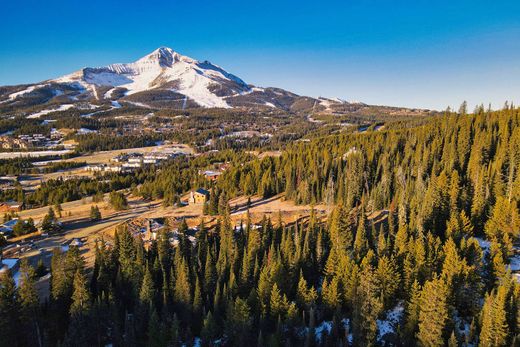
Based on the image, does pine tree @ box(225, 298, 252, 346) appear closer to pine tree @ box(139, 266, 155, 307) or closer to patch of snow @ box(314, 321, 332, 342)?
patch of snow @ box(314, 321, 332, 342)

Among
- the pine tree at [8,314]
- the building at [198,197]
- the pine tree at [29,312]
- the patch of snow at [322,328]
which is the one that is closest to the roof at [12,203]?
the building at [198,197]

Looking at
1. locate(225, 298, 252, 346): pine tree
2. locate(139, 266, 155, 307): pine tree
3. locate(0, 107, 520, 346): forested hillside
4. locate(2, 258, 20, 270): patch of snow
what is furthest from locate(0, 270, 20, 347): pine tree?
locate(225, 298, 252, 346): pine tree

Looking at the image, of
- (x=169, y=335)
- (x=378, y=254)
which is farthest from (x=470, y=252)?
(x=169, y=335)

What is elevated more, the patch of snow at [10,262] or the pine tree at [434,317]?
the pine tree at [434,317]

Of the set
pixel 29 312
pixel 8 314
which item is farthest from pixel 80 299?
pixel 8 314

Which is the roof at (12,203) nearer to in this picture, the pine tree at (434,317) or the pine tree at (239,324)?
the pine tree at (239,324)

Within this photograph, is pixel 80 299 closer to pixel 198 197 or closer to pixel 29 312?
pixel 29 312
